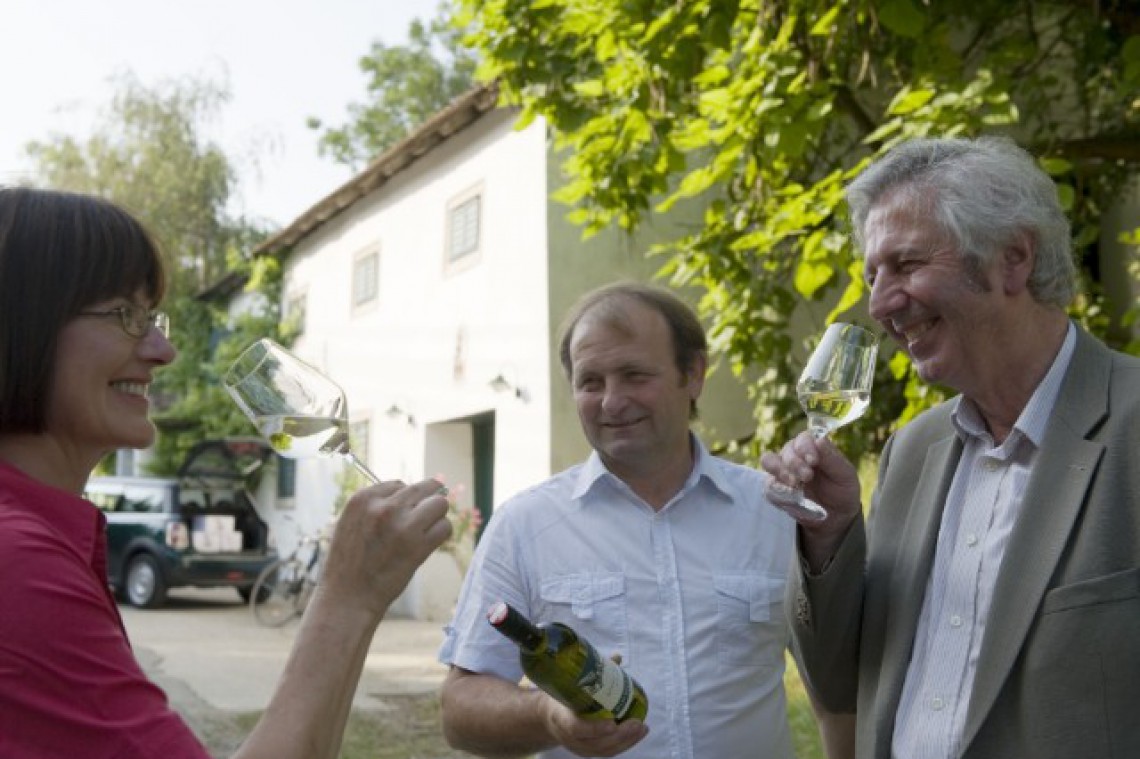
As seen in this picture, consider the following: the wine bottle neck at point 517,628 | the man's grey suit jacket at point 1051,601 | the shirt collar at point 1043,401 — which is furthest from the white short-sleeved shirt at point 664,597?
the shirt collar at point 1043,401

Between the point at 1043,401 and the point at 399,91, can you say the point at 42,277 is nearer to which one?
the point at 1043,401

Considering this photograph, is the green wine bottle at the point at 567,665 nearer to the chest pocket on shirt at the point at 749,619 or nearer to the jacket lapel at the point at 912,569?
the jacket lapel at the point at 912,569

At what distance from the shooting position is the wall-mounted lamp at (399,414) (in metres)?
16.6

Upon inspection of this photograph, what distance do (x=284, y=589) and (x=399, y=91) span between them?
71.0 ft

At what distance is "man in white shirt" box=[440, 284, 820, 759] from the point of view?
9.24 ft

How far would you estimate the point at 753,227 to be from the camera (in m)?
8.30

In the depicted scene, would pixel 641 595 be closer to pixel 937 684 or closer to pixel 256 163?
pixel 937 684

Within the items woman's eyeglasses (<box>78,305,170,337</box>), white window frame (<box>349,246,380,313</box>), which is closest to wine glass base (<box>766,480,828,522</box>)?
woman's eyeglasses (<box>78,305,170,337</box>)

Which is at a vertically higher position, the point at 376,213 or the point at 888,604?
the point at 376,213

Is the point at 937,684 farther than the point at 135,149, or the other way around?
the point at 135,149

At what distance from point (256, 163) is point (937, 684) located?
28804 mm

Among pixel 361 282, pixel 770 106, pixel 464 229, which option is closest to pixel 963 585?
pixel 770 106

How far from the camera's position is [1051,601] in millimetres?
2068

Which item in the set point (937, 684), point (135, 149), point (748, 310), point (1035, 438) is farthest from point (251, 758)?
point (135, 149)
